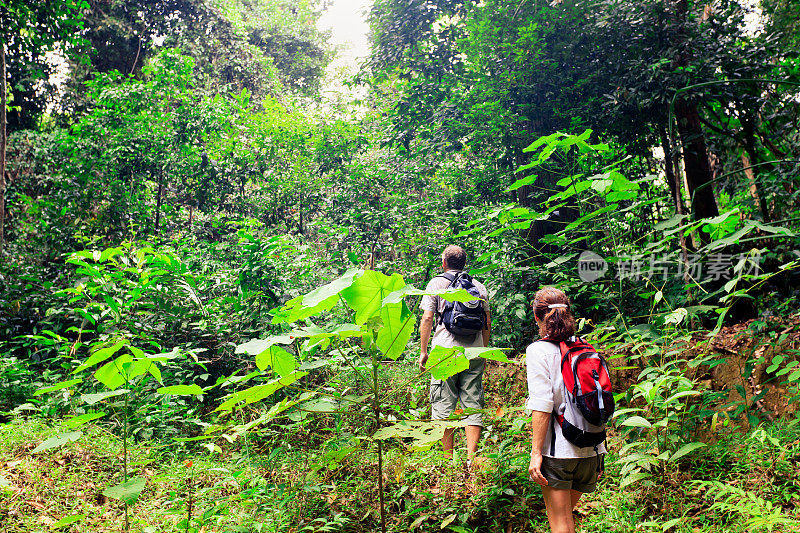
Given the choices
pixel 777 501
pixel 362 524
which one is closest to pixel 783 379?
pixel 777 501

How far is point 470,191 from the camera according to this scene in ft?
27.3

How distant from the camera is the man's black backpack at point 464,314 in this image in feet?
12.5

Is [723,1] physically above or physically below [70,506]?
above

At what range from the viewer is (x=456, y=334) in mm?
3840

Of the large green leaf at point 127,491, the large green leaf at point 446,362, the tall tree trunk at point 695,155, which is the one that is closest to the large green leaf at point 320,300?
the large green leaf at point 446,362

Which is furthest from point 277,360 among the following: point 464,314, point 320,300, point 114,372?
point 464,314

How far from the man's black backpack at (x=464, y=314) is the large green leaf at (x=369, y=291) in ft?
6.33

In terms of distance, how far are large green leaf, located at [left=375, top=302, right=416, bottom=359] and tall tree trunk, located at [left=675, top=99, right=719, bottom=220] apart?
465 centimetres

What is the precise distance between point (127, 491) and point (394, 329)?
4.51ft

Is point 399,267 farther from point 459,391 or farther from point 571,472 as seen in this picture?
point 571,472

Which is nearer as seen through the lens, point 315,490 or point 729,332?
point 315,490

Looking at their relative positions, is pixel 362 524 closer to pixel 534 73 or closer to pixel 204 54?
pixel 534 73

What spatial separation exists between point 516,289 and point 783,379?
2693 mm

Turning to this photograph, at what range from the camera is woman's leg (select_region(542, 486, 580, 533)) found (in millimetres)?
2402
